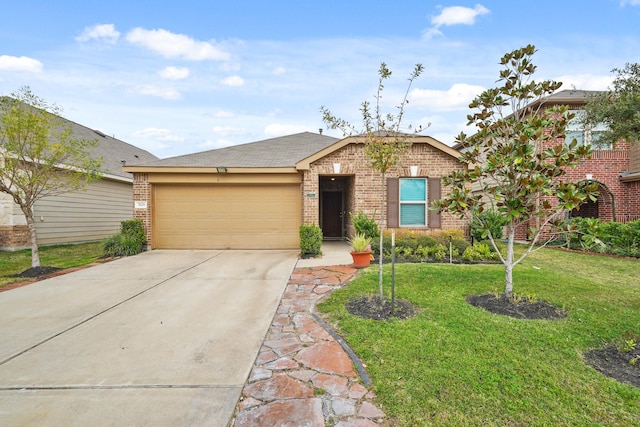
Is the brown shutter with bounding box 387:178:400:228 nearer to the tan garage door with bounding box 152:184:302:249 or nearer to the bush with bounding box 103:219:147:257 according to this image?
the tan garage door with bounding box 152:184:302:249

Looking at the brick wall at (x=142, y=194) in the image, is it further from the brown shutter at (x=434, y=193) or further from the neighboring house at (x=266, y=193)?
the brown shutter at (x=434, y=193)

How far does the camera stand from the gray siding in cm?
1065

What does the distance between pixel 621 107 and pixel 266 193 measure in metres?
8.44

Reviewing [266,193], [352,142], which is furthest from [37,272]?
[352,142]

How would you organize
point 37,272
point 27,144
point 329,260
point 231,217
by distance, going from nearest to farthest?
point 37,272 → point 27,144 → point 329,260 → point 231,217

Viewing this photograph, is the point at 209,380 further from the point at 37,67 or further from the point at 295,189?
the point at 37,67

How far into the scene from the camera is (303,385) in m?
2.48

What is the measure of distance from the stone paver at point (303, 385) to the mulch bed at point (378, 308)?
2.25 feet

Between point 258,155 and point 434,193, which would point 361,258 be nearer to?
point 434,193

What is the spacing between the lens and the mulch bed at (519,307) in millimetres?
3930

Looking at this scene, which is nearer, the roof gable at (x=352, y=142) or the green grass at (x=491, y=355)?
the green grass at (x=491, y=355)

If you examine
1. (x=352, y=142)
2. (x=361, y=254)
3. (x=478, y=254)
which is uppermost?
(x=352, y=142)

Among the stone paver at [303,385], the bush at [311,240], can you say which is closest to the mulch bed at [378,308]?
the stone paver at [303,385]

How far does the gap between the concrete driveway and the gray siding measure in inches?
249
